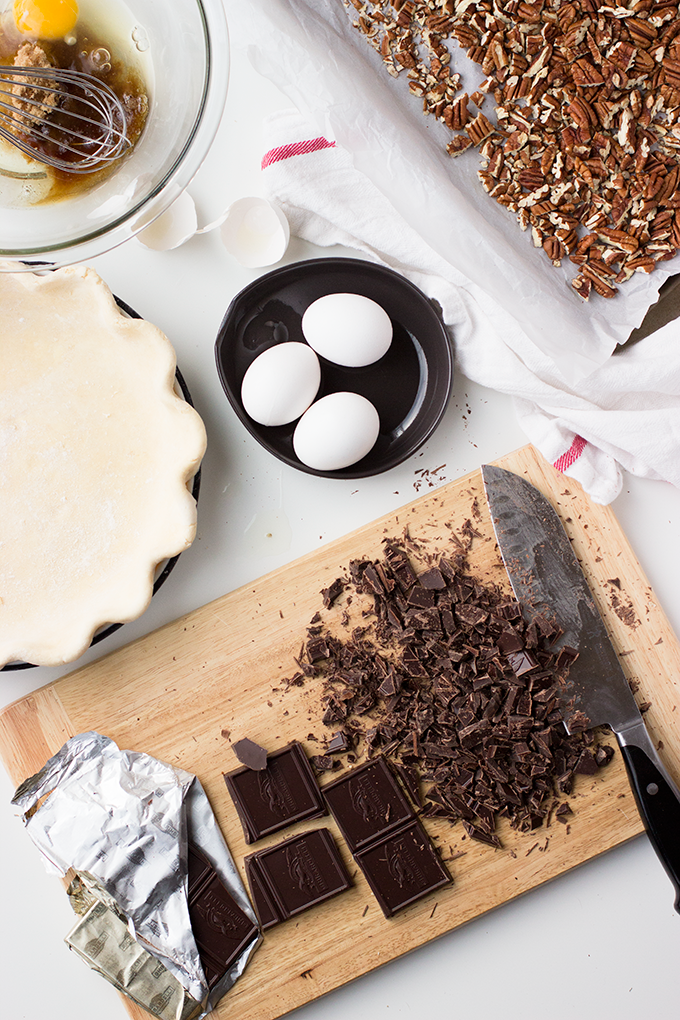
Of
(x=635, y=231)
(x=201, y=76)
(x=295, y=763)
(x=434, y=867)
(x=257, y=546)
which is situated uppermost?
(x=201, y=76)

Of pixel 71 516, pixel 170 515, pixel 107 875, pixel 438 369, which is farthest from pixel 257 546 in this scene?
pixel 107 875

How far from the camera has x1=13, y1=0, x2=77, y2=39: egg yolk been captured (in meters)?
1.22

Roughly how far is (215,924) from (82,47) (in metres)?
1.66

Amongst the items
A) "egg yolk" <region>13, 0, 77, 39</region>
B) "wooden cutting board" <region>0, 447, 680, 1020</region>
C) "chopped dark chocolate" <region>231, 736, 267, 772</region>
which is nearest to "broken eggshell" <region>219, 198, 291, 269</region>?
"egg yolk" <region>13, 0, 77, 39</region>

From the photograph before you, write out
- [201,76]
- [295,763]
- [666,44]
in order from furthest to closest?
[295,763]
[666,44]
[201,76]

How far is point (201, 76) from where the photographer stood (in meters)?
1.31

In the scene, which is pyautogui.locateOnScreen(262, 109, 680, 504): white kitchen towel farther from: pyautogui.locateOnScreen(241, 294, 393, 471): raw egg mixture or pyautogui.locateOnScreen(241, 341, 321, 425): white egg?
pyautogui.locateOnScreen(241, 341, 321, 425): white egg

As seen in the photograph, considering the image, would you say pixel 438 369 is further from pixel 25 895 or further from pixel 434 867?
pixel 25 895

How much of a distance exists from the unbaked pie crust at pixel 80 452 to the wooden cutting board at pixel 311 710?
0.60ft

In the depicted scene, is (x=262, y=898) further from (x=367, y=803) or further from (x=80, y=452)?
(x=80, y=452)

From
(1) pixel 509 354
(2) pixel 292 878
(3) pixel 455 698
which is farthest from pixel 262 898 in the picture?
(1) pixel 509 354

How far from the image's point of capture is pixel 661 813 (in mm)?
1486

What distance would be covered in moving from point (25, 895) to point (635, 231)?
1.88m

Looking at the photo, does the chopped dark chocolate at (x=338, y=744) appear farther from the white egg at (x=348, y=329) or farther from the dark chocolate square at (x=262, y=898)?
the white egg at (x=348, y=329)
